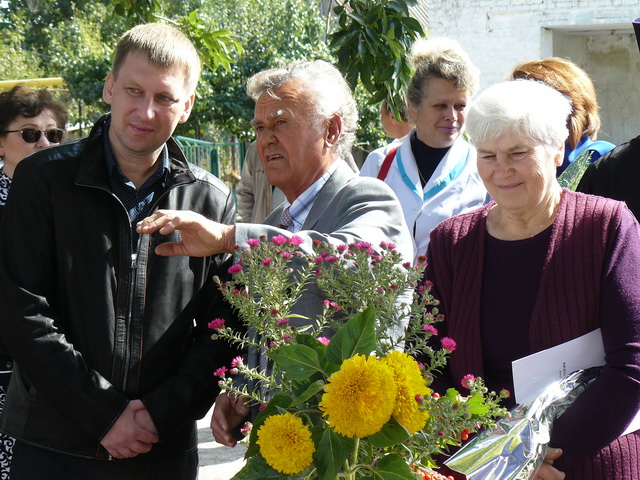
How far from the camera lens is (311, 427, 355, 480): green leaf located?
5.11 ft

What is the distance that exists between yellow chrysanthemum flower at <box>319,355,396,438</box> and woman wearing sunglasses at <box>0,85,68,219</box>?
288 cm

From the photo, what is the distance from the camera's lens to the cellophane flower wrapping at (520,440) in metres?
1.83

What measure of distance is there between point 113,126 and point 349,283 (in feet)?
4.50

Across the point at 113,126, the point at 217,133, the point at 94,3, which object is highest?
the point at 94,3

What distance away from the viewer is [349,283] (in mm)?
1742

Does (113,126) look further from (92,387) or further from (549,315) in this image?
(549,315)

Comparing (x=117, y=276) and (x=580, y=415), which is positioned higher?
(x=117, y=276)

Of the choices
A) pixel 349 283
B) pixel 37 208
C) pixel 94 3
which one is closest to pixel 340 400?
pixel 349 283

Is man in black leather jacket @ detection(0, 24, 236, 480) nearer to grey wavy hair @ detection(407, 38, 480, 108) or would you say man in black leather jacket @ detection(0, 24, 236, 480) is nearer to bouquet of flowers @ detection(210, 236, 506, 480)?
bouquet of flowers @ detection(210, 236, 506, 480)

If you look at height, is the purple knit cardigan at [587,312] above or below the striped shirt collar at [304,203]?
below

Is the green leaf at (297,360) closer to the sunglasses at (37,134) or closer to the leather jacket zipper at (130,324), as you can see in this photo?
the leather jacket zipper at (130,324)

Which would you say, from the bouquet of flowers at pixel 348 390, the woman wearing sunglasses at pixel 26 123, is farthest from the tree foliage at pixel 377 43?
the bouquet of flowers at pixel 348 390

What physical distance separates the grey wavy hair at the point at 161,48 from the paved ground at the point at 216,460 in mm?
2981

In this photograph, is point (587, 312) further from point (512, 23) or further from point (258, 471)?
point (512, 23)
